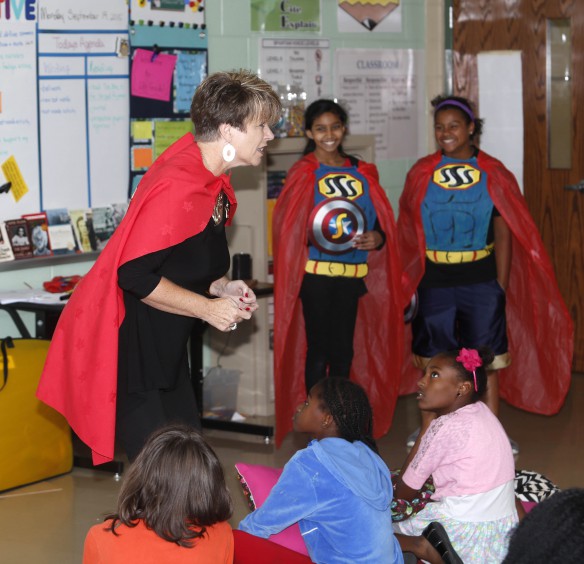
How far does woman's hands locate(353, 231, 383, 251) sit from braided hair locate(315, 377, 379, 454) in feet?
4.98

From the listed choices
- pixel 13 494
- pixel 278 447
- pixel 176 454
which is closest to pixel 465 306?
pixel 278 447

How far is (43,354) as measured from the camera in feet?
13.4

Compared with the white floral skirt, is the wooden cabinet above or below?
above

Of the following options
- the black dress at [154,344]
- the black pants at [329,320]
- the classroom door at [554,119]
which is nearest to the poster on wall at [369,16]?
the classroom door at [554,119]

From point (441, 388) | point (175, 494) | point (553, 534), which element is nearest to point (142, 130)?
point (441, 388)

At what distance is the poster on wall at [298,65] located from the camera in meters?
5.21

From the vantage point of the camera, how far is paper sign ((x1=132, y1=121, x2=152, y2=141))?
4.71 meters

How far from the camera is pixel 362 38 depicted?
565 cm

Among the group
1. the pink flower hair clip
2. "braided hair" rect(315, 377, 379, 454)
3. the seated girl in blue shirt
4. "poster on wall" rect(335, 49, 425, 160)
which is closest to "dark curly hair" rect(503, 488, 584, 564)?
the seated girl in blue shirt

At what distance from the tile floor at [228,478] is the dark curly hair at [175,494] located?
1.34 m

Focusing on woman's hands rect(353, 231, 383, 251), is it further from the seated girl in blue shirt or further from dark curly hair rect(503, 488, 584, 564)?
dark curly hair rect(503, 488, 584, 564)

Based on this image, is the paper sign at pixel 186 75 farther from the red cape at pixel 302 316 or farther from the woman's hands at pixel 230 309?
the woman's hands at pixel 230 309

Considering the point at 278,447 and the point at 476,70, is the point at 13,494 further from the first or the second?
the point at 476,70

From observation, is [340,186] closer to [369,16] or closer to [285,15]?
[285,15]
